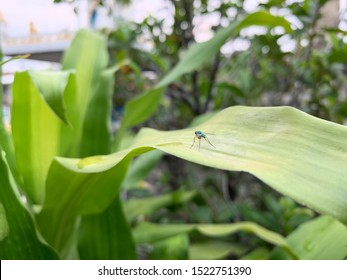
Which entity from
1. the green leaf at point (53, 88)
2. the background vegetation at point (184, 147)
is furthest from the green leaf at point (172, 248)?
the green leaf at point (53, 88)

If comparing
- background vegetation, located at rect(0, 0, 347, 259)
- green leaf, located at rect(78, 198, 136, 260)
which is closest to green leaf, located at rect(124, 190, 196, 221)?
background vegetation, located at rect(0, 0, 347, 259)

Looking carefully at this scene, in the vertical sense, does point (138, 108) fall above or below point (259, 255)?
above

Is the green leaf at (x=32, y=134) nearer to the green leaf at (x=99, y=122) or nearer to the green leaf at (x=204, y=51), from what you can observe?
the green leaf at (x=99, y=122)

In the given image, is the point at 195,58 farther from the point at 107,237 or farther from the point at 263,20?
the point at 107,237

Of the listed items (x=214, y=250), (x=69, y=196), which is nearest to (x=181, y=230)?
(x=214, y=250)
